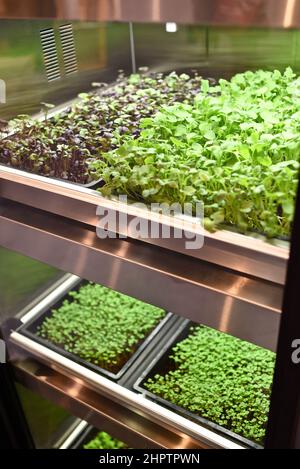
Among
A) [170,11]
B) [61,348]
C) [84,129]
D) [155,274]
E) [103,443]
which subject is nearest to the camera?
[170,11]

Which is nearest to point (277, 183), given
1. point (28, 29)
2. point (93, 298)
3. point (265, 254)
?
point (265, 254)

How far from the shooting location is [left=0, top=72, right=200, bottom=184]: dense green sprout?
1227mm

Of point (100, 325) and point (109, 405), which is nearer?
point (109, 405)

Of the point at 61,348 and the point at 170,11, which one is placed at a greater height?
the point at 170,11

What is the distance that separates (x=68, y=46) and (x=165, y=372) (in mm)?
1043

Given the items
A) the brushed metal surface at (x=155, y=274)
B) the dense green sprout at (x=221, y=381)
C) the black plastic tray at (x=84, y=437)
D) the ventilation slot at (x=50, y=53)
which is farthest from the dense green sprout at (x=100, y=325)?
the ventilation slot at (x=50, y=53)

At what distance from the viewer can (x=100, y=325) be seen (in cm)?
167

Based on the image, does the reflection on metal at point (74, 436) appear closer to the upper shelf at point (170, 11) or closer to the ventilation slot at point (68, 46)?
the ventilation slot at point (68, 46)

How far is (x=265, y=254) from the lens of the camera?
0.88 metres

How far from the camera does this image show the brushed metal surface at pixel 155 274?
3.02 ft

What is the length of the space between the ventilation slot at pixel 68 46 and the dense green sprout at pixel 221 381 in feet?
3.13

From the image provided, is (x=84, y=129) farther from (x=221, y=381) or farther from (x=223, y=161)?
(x=221, y=381)

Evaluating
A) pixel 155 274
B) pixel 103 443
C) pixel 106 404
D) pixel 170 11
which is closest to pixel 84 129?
pixel 155 274

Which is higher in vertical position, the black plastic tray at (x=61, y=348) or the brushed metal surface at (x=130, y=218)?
the brushed metal surface at (x=130, y=218)
